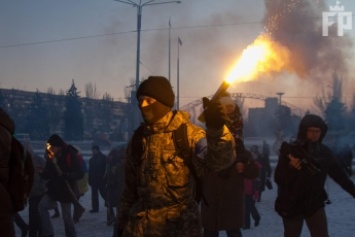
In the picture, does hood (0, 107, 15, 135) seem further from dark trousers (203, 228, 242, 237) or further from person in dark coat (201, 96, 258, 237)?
dark trousers (203, 228, 242, 237)

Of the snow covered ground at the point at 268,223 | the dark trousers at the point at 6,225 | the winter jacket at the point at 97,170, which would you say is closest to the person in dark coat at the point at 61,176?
the snow covered ground at the point at 268,223

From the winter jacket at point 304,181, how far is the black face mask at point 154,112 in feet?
7.36

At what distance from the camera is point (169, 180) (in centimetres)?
354

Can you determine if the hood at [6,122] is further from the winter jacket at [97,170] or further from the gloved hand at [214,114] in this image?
the winter jacket at [97,170]

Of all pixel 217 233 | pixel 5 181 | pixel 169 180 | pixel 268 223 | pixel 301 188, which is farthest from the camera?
pixel 268 223

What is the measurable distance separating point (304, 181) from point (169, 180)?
2.36m

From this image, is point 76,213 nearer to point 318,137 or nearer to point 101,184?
point 101,184

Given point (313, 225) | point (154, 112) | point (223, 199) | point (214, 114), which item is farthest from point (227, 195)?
point (214, 114)

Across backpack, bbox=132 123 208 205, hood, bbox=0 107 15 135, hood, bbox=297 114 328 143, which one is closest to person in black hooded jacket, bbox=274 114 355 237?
hood, bbox=297 114 328 143

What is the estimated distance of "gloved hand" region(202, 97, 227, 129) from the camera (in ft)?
10.8

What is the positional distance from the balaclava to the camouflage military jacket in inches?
Answer: 2.1

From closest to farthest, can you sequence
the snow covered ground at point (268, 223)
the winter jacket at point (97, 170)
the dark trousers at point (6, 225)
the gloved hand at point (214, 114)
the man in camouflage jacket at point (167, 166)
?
the gloved hand at point (214, 114) → the man in camouflage jacket at point (167, 166) → the dark trousers at point (6, 225) → the snow covered ground at point (268, 223) → the winter jacket at point (97, 170)

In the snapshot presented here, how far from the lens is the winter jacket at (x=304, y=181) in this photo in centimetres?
541

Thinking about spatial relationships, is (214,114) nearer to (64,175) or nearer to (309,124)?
(309,124)
